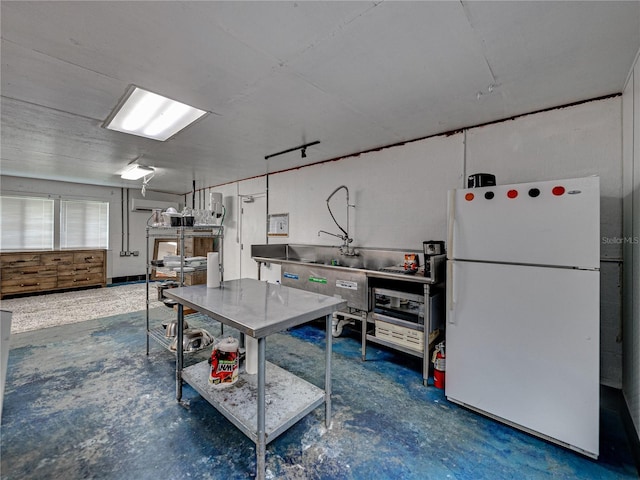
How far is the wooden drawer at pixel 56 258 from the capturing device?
544cm

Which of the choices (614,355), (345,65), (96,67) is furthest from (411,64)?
(614,355)

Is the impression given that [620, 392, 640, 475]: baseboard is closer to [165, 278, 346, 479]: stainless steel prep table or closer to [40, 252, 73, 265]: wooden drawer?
[165, 278, 346, 479]: stainless steel prep table

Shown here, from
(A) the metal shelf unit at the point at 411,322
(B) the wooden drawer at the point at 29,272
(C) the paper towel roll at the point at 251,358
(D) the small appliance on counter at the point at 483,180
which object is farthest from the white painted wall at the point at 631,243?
(B) the wooden drawer at the point at 29,272

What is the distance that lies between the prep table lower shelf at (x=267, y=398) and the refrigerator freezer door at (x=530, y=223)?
151cm

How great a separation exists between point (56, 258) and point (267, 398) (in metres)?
6.39

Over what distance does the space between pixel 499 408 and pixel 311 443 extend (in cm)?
134

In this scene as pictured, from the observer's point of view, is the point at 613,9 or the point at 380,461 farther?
the point at 380,461

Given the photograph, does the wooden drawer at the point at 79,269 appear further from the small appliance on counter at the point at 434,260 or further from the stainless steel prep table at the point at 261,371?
the small appliance on counter at the point at 434,260

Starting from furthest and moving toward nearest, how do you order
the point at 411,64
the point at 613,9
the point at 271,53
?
the point at 411,64 → the point at 271,53 → the point at 613,9

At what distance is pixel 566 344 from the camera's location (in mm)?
1671

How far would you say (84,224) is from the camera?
624cm

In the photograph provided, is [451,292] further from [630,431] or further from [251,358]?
[251,358]

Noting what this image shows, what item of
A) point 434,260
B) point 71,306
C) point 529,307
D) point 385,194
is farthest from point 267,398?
point 71,306

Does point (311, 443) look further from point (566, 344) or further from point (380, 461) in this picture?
point (566, 344)
